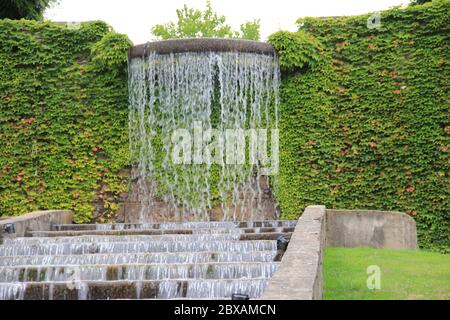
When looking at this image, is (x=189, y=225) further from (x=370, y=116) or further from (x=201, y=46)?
(x=370, y=116)

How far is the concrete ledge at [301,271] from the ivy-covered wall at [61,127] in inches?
252

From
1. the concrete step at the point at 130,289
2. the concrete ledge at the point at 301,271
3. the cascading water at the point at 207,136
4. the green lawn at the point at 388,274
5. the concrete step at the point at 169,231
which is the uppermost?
the cascading water at the point at 207,136


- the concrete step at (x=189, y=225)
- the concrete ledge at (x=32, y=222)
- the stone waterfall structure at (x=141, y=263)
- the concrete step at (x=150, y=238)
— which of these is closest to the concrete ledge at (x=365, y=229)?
the concrete step at (x=189, y=225)

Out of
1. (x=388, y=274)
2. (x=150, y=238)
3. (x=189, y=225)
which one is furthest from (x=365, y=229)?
(x=150, y=238)

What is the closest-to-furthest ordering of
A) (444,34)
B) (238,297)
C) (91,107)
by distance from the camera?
1. (238,297)
2. (444,34)
3. (91,107)

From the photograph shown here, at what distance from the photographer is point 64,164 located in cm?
1416

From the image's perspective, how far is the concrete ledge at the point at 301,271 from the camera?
480cm

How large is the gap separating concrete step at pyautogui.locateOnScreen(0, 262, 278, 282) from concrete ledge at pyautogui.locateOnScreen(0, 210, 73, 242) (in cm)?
241

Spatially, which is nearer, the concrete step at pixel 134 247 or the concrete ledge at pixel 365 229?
the concrete step at pixel 134 247

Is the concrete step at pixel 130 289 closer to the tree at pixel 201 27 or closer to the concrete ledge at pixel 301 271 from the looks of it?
the concrete ledge at pixel 301 271

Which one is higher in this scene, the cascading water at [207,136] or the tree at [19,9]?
the tree at [19,9]
